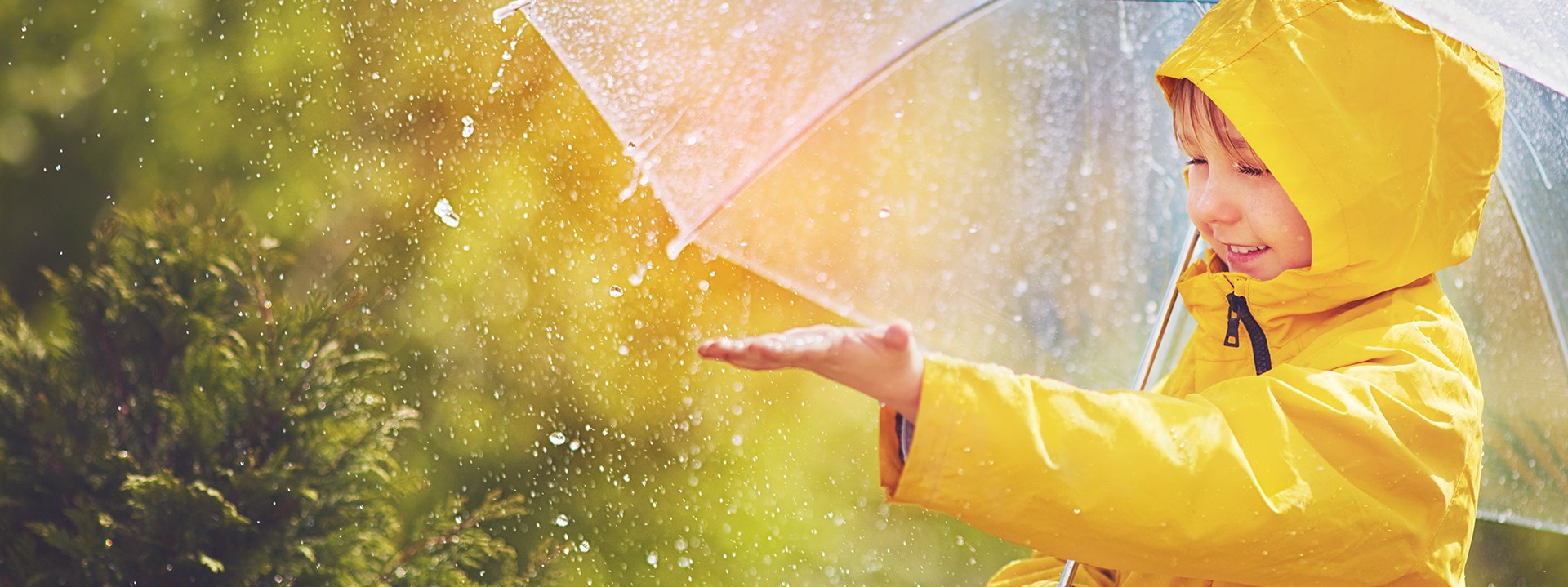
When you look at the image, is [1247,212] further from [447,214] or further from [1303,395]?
[447,214]

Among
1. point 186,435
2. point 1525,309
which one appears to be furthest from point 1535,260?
point 186,435

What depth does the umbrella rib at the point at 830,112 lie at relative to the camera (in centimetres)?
150

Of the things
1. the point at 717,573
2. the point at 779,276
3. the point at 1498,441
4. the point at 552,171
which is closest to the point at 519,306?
the point at 552,171

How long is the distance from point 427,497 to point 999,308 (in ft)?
8.56

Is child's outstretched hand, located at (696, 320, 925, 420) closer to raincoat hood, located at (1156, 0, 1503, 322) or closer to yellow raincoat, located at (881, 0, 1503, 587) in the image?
yellow raincoat, located at (881, 0, 1503, 587)

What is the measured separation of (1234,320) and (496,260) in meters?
2.91

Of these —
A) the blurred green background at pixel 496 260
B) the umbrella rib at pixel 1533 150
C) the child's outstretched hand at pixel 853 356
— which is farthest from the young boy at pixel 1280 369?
the blurred green background at pixel 496 260

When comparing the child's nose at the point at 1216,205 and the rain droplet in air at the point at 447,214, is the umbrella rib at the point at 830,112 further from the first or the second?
the rain droplet in air at the point at 447,214

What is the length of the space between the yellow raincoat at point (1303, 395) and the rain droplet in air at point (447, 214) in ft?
7.92

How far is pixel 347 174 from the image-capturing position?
12.0ft

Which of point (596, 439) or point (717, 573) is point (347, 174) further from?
point (717, 573)

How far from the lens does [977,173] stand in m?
1.67

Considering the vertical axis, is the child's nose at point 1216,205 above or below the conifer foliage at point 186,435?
above

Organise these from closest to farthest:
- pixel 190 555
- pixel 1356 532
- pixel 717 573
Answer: pixel 1356 532 → pixel 190 555 → pixel 717 573
